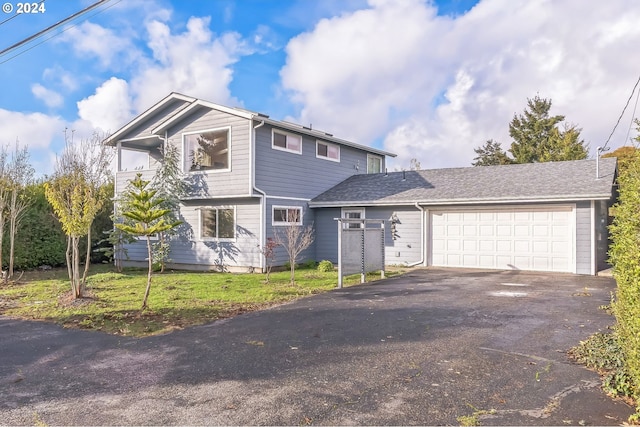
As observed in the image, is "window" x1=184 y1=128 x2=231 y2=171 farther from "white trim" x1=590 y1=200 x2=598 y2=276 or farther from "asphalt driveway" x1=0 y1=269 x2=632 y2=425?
"white trim" x1=590 y1=200 x2=598 y2=276

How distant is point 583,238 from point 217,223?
38.0 ft

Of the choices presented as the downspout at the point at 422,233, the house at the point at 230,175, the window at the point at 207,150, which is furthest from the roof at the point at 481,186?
the window at the point at 207,150

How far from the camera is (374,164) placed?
21.2 metres

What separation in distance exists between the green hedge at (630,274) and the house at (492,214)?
913 centimetres

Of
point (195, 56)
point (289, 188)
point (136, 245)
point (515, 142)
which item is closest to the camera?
point (195, 56)

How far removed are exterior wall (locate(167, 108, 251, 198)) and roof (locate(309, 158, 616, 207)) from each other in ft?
11.0

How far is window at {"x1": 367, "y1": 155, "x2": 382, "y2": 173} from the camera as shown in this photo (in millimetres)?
20578

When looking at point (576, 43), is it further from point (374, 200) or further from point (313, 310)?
point (313, 310)

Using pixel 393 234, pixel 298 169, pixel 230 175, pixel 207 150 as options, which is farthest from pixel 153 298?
pixel 393 234

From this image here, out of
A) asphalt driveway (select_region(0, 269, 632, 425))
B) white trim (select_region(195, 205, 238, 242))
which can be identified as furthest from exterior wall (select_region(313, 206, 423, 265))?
asphalt driveway (select_region(0, 269, 632, 425))

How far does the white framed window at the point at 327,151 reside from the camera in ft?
55.4

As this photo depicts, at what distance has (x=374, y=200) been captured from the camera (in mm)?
15648

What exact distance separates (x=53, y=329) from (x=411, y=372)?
5649mm

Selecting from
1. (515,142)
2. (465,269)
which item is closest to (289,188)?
(465,269)
